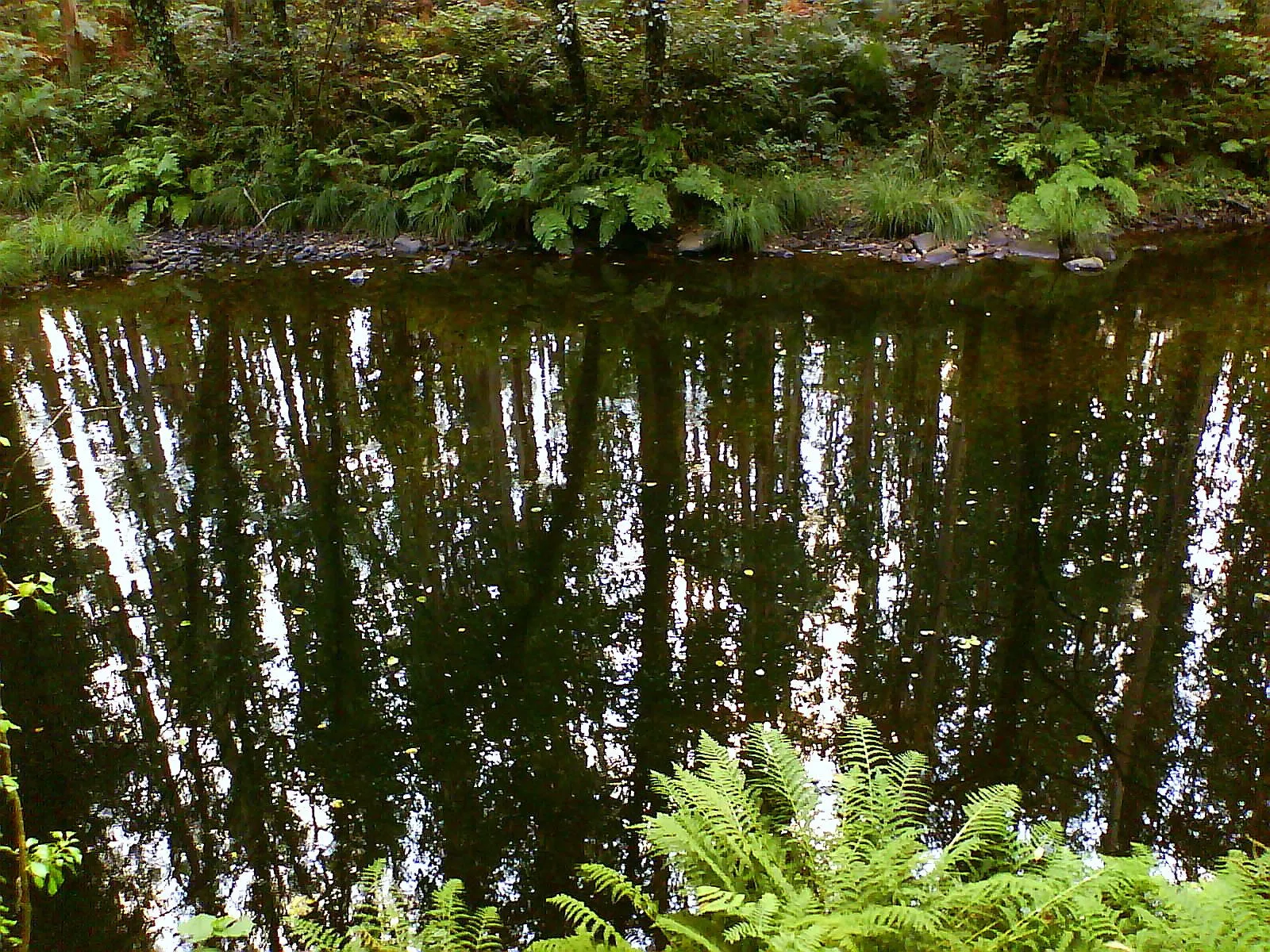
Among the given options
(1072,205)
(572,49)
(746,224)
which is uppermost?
(572,49)

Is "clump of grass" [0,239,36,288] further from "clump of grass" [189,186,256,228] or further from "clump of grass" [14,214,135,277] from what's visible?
"clump of grass" [189,186,256,228]

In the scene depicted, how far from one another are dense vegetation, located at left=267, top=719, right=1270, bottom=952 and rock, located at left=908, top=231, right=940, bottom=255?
9.32m

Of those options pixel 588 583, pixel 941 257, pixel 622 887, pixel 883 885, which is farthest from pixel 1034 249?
pixel 622 887

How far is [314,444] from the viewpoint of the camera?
6.70 metres

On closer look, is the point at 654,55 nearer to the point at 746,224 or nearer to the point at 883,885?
the point at 746,224

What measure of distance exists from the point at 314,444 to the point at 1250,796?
5.64 metres

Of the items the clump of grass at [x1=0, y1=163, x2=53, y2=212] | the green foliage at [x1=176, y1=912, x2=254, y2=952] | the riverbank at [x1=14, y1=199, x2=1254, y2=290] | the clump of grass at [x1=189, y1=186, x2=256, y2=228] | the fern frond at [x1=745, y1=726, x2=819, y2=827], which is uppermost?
the clump of grass at [x1=0, y1=163, x2=53, y2=212]

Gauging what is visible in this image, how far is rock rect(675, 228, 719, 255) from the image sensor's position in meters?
11.9

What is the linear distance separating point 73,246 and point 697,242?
7496 mm

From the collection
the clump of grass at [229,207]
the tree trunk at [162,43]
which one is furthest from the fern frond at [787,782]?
the tree trunk at [162,43]

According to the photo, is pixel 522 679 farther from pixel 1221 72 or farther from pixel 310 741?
pixel 1221 72

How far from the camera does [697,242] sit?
39.3 feet

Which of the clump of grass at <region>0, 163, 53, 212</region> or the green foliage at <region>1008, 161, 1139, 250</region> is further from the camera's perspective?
the clump of grass at <region>0, 163, 53, 212</region>

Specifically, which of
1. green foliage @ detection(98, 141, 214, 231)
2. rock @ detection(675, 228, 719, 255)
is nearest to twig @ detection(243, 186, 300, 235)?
green foliage @ detection(98, 141, 214, 231)
